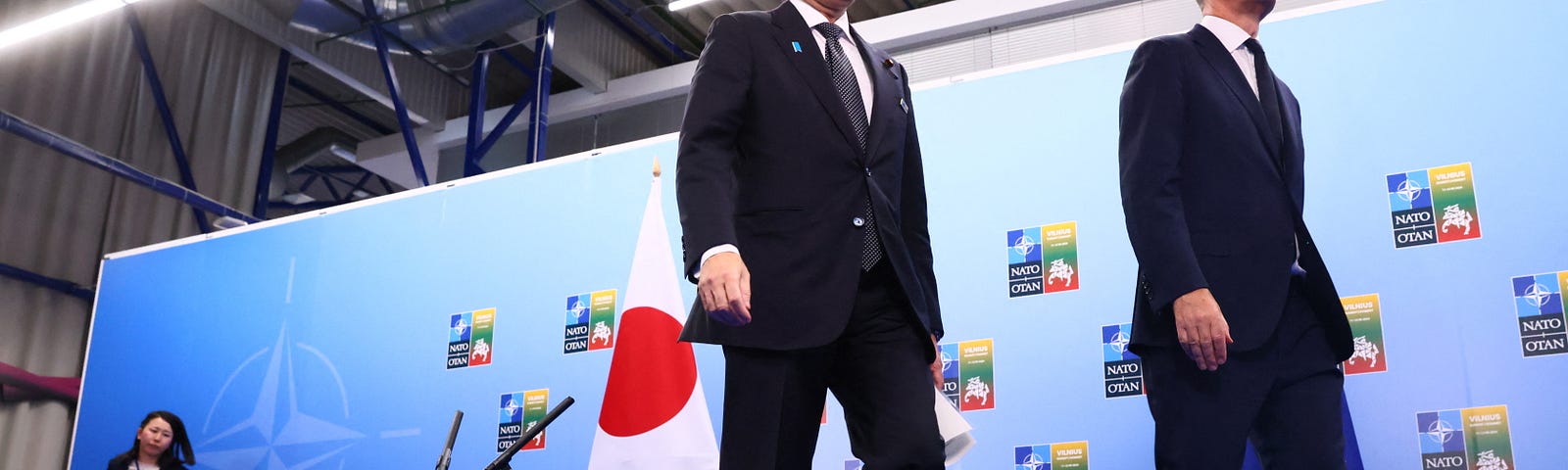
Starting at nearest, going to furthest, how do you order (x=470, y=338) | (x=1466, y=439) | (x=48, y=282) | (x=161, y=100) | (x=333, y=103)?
(x=1466, y=439) → (x=470, y=338) → (x=48, y=282) → (x=161, y=100) → (x=333, y=103)

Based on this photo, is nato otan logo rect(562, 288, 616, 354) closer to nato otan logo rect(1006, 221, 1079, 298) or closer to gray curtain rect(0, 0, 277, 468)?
nato otan logo rect(1006, 221, 1079, 298)

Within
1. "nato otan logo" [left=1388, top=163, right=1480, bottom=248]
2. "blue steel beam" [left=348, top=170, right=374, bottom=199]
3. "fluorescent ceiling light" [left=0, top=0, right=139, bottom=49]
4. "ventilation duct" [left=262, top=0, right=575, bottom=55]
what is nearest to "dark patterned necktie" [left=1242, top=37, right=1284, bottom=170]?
"nato otan logo" [left=1388, top=163, right=1480, bottom=248]

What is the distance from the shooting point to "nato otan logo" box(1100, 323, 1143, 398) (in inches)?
119

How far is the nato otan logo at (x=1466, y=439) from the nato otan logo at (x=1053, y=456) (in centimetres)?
74

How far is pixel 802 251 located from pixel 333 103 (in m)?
9.70

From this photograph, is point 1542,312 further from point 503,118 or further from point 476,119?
point 503,118

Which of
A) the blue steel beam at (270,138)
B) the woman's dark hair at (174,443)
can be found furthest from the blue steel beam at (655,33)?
the woman's dark hair at (174,443)

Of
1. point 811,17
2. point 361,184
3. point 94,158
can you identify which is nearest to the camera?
point 811,17

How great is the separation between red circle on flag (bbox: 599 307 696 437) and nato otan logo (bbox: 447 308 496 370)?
25.9 inches

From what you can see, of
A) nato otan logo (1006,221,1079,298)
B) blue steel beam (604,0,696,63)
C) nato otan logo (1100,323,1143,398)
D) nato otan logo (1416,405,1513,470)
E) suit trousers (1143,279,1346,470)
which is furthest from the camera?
blue steel beam (604,0,696,63)

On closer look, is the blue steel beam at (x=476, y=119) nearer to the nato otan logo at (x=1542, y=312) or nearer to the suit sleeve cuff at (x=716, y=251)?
the nato otan logo at (x=1542, y=312)

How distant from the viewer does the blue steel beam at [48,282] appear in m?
7.88

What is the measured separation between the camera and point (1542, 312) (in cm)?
266

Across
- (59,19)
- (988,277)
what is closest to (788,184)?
(988,277)
